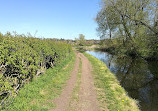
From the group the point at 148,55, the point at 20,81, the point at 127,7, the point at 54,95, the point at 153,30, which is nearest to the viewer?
the point at 20,81

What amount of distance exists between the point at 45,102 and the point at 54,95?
2.69ft

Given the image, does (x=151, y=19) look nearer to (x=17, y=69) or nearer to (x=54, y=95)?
(x=54, y=95)

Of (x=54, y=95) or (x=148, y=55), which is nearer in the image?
(x=54, y=95)

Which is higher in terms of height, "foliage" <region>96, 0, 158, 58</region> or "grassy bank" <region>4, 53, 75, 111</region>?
"foliage" <region>96, 0, 158, 58</region>

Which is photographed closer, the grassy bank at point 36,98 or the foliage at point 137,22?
the grassy bank at point 36,98

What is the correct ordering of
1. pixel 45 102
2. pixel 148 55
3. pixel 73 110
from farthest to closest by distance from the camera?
pixel 148 55, pixel 45 102, pixel 73 110

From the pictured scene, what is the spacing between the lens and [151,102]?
6477 millimetres

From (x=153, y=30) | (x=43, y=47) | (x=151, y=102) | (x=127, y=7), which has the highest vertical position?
(x=127, y=7)

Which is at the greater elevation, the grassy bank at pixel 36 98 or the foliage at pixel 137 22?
the foliage at pixel 137 22

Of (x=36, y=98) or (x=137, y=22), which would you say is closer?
(x=36, y=98)

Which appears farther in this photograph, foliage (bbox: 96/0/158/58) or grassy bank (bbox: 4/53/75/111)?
foliage (bbox: 96/0/158/58)

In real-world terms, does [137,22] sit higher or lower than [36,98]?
higher

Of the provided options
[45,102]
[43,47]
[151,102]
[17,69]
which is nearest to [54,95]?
[45,102]

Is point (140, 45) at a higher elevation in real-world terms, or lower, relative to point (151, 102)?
higher
